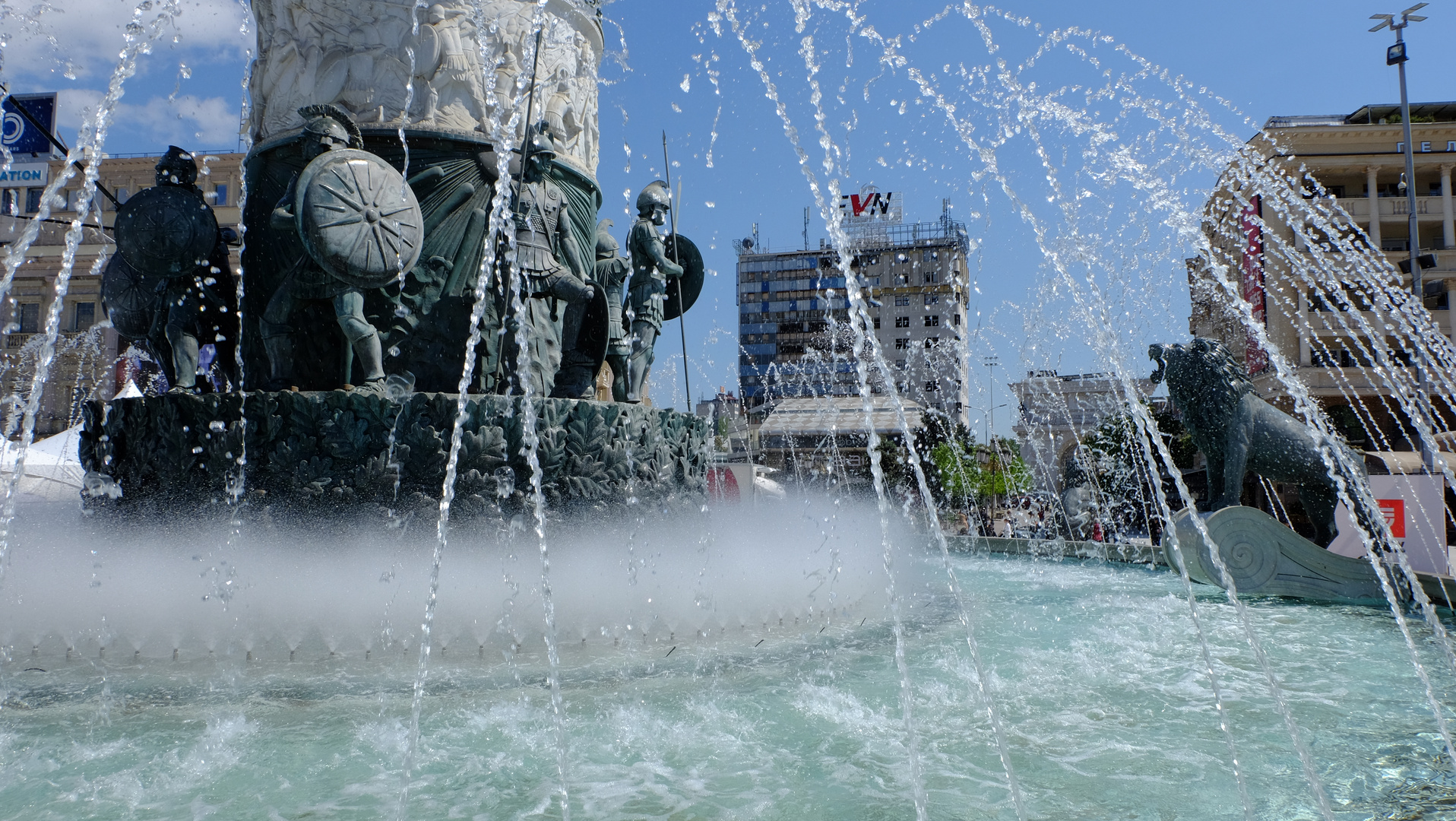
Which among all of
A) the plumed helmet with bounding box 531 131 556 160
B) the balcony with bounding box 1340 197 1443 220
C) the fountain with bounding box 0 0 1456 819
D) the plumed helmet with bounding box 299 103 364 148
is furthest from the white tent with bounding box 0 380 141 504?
the balcony with bounding box 1340 197 1443 220

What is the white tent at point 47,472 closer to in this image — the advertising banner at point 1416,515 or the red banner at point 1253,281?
the advertising banner at point 1416,515

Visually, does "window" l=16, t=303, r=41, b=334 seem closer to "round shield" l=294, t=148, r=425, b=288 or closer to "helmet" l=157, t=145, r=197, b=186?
"helmet" l=157, t=145, r=197, b=186

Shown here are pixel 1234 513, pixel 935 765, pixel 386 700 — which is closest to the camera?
pixel 935 765

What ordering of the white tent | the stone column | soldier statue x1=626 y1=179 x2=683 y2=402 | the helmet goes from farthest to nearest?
the stone column < the white tent < soldier statue x1=626 y1=179 x2=683 y2=402 < the helmet

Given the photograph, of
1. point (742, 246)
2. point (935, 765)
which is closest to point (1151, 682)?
point (935, 765)

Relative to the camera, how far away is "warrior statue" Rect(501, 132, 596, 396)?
8.25 m

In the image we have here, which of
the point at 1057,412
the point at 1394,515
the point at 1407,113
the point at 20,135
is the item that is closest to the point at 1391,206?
the point at 1057,412

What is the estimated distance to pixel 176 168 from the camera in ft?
25.7

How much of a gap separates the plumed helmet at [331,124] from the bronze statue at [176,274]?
1.20 m

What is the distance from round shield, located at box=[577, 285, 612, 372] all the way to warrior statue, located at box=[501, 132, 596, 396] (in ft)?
0.50

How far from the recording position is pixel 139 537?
680 cm

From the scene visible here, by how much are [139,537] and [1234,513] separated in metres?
9.10

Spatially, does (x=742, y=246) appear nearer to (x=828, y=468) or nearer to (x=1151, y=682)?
(x=828, y=468)

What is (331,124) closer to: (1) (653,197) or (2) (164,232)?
(2) (164,232)
